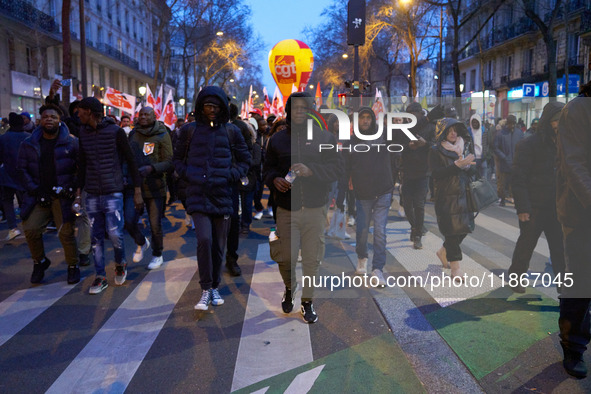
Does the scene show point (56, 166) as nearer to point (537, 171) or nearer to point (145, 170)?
point (145, 170)

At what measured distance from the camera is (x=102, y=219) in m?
5.56

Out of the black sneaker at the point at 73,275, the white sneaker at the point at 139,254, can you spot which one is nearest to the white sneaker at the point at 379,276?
the white sneaker at the point at 139,254

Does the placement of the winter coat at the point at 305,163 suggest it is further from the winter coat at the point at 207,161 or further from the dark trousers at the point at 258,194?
the dark trousers at the point at 258,194

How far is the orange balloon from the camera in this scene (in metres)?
12.6

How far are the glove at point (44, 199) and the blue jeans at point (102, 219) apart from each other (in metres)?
0.52

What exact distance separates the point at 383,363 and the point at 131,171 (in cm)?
336

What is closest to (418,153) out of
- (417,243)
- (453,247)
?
A: (417,243)

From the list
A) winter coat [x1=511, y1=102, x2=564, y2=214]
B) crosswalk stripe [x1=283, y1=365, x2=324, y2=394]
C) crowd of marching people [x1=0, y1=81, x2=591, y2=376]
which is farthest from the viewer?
winter coat [x1=511, y1=102, x2=564, y2=214]

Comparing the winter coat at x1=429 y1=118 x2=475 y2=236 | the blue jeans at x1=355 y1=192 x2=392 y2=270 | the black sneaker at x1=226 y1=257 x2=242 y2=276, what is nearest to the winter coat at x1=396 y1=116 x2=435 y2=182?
the winter coat at x1=429 y1=118 x2=475 y2=236

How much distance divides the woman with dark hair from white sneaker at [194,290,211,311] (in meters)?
2.47

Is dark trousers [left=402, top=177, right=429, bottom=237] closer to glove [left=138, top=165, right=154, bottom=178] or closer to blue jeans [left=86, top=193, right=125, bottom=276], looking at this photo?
glove [left=138, top=165, right=154, bottom=178]

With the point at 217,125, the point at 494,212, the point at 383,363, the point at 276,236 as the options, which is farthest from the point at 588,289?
the point at 494,212

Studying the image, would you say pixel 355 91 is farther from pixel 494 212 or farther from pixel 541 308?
pixel 541 308

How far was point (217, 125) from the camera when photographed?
16.2ft
